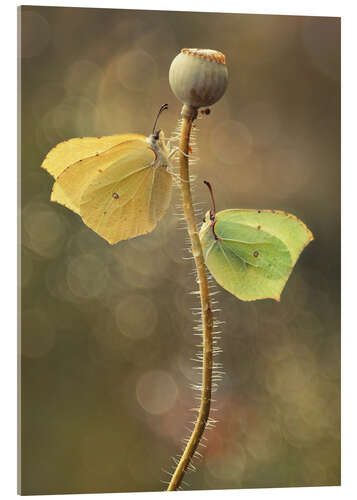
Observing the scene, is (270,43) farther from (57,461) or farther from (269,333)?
(57,461)

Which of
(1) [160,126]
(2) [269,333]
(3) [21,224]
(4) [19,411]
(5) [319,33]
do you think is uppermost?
(5) [319,33]

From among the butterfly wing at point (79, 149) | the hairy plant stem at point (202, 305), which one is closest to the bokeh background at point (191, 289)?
the butterfly wing at point (79, 149)

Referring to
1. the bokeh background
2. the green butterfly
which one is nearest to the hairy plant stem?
the green butterfly

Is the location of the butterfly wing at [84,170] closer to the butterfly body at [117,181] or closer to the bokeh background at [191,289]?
the butterfly body at [117,181]

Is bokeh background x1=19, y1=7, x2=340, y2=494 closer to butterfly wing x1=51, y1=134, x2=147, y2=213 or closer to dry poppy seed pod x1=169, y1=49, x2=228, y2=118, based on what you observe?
butterfly wing x1=51, y1=134, x2=147, y2=213

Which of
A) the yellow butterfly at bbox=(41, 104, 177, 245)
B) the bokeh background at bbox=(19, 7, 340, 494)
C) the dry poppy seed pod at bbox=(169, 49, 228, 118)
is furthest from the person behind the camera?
the bokeh background at bbox=(19, 7, 340, 494)
